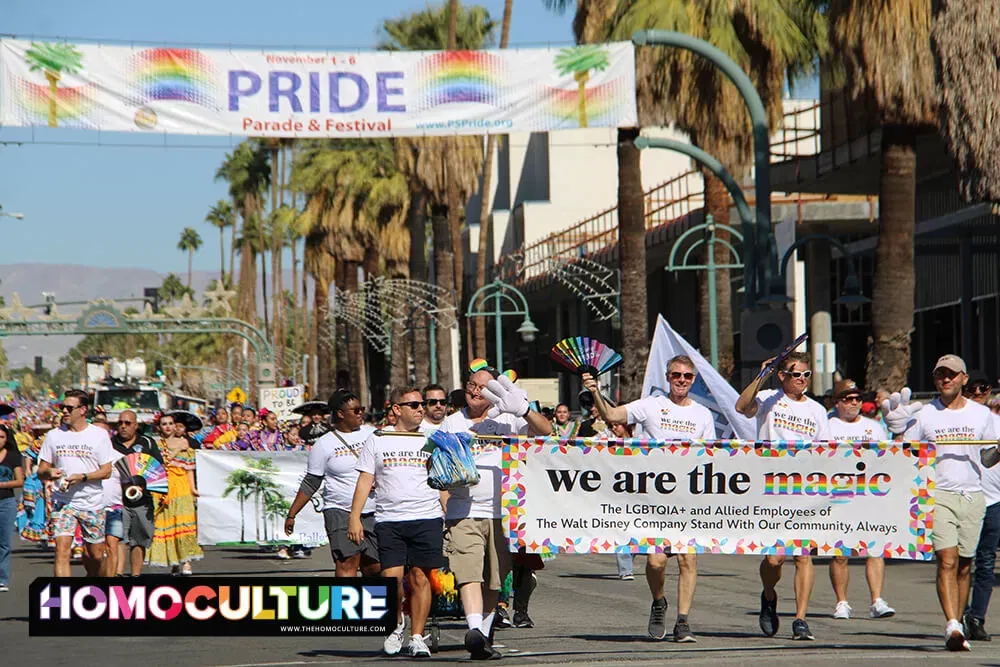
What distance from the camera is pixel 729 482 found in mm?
11000

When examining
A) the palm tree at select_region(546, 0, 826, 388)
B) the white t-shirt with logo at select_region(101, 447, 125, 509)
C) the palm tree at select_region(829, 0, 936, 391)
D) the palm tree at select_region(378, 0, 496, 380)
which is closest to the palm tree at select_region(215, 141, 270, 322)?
the palm tree at select_region(378, 0, 496, 380)

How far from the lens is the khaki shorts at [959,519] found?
1093 centimetres

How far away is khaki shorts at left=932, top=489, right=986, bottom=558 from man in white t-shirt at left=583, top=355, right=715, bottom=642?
5.13ft

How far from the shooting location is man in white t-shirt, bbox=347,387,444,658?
10578 mm

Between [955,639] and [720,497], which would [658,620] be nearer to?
A: [720,497]

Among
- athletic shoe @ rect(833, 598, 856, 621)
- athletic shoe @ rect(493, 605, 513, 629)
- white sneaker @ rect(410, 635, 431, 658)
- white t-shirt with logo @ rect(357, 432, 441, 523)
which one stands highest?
white t-shirt with logo @ rect(357, 432, 441, 523)

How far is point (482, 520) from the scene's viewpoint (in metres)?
11.1

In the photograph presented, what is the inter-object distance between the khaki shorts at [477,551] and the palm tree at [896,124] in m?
12.0

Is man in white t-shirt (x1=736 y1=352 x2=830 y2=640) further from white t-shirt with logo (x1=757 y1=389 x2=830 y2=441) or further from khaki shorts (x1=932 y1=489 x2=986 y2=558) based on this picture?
khaki shorts (x1=932 y1=489 x2=986 y2=558)

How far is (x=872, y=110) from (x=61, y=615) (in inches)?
803

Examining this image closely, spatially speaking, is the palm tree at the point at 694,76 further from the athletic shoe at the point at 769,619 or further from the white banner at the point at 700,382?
the athletic shoe at the point at 769,619

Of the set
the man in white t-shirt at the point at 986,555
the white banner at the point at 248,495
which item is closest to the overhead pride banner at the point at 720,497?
the man in white t-shirt at the point at 986,555

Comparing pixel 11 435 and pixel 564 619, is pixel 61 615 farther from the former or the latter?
pixel 11 435

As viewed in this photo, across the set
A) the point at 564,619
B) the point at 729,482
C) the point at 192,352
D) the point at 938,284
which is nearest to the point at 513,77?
the point at 564,619
